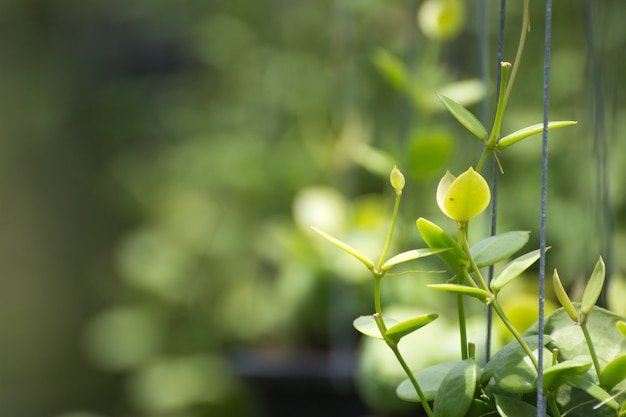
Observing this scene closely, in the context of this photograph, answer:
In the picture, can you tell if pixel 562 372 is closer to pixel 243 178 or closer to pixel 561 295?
pixel 561 295

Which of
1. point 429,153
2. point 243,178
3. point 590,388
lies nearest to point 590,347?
point 590,388

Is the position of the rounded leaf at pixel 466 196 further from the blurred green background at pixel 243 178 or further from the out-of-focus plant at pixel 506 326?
the blurred green background at pixel 243 178

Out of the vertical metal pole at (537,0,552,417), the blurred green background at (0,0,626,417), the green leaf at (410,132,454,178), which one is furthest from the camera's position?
the blurred green background at (0,0,626,417)

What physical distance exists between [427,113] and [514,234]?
0.96 ft

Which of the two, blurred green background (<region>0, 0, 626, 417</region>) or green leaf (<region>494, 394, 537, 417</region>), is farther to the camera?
blurred green background (<region>0, 0, 626, 417</region>)

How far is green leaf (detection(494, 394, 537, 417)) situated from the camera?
0.70ft

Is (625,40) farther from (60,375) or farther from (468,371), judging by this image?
(60,375)

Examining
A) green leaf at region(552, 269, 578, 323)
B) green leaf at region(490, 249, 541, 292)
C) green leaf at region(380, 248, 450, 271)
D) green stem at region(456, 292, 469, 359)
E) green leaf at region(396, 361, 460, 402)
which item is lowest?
green leaf at region(396, 361, 460, 402)

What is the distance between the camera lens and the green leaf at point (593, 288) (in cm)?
21

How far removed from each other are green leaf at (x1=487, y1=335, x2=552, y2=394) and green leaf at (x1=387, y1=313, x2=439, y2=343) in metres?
0.03

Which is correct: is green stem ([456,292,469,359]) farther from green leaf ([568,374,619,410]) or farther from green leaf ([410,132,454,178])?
green leaf ([410,132,454,178])

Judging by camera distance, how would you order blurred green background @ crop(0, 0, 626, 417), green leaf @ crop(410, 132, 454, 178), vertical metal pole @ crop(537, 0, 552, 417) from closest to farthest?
vertical metal pole @ crop(537, 0, 552, 417)
green leaf @ crop(410, 132, 454, 178)
blurred green background @ crop(0, 0, 626, 417)

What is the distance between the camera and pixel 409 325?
0.21 metres

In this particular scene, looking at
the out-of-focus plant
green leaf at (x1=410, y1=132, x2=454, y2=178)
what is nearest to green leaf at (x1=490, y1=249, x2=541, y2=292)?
the out-of-focus plant
